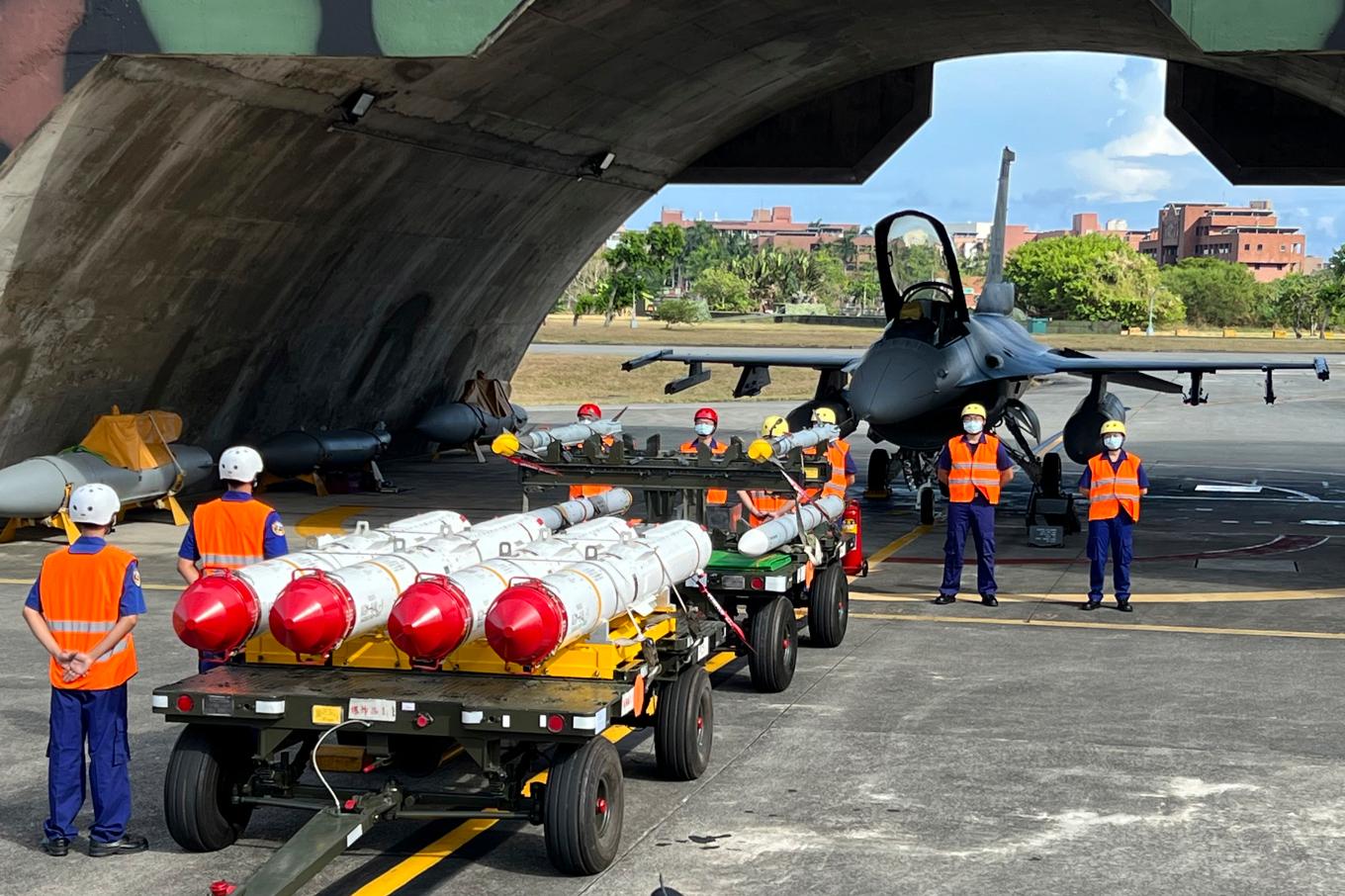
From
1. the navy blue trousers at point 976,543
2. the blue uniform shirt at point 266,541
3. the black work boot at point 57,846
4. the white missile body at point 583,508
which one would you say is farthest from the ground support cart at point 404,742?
the navy blue trousers at point 976,543

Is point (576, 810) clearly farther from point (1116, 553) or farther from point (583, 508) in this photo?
point (1116, 553)

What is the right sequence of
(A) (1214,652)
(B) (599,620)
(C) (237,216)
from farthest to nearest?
(C) (237,216)
(A) (1214,652)
(B) (599,620)

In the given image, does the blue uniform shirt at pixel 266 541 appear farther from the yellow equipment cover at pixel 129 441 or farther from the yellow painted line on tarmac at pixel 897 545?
the yellow equipment cover at pixel 129 441

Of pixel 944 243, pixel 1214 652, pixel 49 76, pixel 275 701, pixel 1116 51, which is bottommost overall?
pixel 1214 652

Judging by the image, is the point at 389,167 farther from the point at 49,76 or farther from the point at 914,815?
the point at 914,815

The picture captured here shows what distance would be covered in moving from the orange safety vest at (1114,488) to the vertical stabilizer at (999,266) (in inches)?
373

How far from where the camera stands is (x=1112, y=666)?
1348 centimetres

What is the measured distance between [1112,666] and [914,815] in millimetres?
4912

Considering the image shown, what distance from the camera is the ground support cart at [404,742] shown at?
7840 millimetres

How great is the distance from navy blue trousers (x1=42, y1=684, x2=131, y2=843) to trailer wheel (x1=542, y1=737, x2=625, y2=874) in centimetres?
231

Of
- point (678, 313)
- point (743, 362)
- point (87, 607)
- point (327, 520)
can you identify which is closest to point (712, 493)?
point (87, 607)

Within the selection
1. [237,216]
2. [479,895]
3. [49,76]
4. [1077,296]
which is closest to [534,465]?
[479,895]

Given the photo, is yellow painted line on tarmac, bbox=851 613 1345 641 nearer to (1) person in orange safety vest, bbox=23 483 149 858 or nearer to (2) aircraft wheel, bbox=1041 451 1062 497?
(2) aircraft wheel, bbox=1041 451 1062 497

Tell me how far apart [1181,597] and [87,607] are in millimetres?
12195
